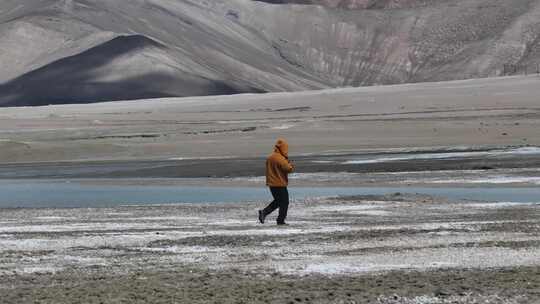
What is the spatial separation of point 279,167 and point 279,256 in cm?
417

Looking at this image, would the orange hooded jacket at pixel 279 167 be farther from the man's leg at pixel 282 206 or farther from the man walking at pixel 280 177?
the man's leg at pixel 282 206

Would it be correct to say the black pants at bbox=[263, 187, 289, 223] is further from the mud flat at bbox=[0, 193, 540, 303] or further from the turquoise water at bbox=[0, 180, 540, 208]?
the turquoise water at bbox=[0, 180, 540, 208]

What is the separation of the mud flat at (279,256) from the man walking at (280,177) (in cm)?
30

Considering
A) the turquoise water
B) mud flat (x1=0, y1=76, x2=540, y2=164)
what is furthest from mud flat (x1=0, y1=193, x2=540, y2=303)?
mud flat (x1=0, y1=76, x2=540, y2=164)

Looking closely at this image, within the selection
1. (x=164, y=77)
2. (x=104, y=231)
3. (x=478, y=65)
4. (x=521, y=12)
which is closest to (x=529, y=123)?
(x=104, y=231)

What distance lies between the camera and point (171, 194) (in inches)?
1088

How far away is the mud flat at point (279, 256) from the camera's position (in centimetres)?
1087

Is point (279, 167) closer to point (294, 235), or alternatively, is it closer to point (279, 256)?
point (294, 235)

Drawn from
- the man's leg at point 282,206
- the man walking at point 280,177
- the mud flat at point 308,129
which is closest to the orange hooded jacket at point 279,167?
the man walking at point 280,177

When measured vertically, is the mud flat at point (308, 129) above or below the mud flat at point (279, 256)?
above

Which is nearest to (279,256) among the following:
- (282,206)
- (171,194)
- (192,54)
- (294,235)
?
(294,235)

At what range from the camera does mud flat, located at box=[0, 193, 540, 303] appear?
10.9 meters

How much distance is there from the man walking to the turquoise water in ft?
21.1

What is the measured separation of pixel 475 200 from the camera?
22.8 metres
